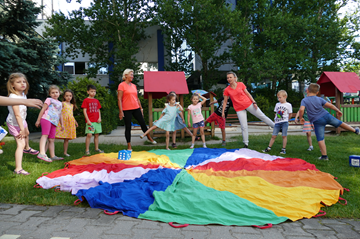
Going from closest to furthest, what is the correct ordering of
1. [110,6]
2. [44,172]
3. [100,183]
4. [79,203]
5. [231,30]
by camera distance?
1. [79,203]
2. [100,183]
3. [44,172]
4. [231,30]
5. [110,6]

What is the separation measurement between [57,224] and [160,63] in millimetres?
26142

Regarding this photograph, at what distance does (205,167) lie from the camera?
5020 millimetres

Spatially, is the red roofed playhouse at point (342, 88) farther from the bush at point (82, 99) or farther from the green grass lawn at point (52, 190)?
the bush at point (82, 99)

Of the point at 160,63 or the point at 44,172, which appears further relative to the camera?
the point at 160,63

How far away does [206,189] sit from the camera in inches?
142

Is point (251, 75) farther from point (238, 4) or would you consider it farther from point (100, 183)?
point (100, 183)

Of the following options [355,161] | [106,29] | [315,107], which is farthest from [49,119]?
[106,29]

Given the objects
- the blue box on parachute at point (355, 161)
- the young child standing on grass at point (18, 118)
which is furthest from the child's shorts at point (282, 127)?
the young child standing on grass at point (18, 118)

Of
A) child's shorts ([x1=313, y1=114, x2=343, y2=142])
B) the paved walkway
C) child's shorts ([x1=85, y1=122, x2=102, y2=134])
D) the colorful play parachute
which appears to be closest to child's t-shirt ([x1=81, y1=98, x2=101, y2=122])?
child's shorts ([x1=85, y1=122, x2=102, y2=134])

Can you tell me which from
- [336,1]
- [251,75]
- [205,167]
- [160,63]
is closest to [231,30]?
[251,75]

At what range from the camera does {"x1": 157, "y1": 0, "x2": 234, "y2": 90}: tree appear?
863 inches

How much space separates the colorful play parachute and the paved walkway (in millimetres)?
128

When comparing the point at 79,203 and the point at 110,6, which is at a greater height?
the point at 110,6

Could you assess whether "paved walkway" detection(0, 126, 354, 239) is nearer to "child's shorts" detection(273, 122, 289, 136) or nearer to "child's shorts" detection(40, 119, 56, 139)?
"child's shorts" detection(40, 119, 56, 139)
